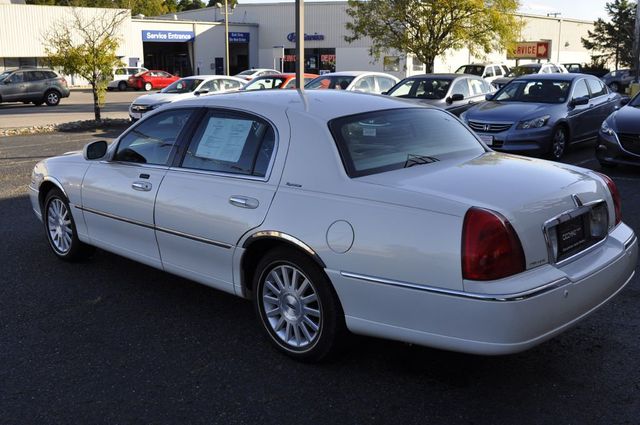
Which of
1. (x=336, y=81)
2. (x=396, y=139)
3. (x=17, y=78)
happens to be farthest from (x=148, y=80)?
(x=396, y=139)

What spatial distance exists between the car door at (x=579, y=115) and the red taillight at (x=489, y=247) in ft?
30.1

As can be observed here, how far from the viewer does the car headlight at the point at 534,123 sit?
1078 centimetres

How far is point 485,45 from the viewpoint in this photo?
23719 mm

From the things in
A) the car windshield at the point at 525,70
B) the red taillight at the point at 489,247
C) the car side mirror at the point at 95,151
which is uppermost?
the car windshield at the point at 525,70

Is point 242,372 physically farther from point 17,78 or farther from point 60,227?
point 17,78

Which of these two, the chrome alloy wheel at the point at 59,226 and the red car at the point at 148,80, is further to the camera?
the red car at the point at 148,80

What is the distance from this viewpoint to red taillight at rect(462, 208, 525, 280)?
3.09 metres

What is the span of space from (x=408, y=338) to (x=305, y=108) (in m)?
1.63

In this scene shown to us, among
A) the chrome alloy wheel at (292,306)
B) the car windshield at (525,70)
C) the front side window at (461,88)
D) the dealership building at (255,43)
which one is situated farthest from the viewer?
the dealership building at (255,43)

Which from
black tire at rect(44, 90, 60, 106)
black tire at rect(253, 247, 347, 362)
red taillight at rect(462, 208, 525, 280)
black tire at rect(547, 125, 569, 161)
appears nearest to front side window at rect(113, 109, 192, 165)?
black tire at rect(253, 247, 347, 362)

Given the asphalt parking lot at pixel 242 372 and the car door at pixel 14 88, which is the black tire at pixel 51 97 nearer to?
the car door at pixel 14 88

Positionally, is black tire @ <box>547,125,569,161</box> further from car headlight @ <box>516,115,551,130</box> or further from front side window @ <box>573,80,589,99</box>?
front side window @ <box>573,80,589,99</box>

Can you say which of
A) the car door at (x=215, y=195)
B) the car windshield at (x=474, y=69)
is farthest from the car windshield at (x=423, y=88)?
the car windshield at (x=474, y=69)

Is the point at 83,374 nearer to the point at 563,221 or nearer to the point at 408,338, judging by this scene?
the point at 408,338
